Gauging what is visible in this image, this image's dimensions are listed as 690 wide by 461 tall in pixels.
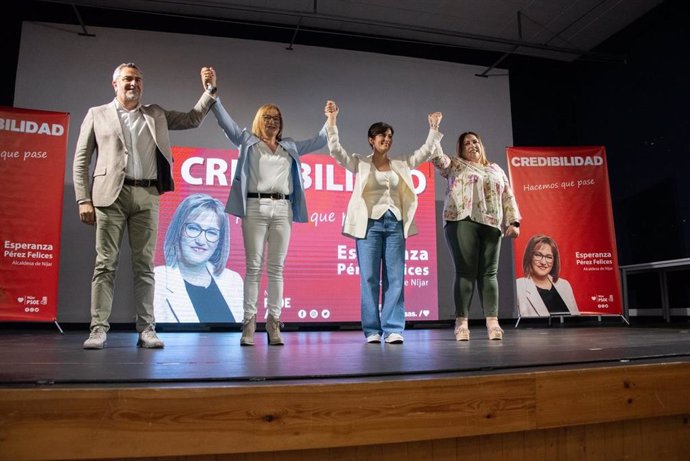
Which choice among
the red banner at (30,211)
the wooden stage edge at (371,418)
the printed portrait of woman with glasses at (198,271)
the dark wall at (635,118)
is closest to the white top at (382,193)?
the wooden stage edge at (371,418)

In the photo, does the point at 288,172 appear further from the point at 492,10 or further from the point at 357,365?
the point at 492,10

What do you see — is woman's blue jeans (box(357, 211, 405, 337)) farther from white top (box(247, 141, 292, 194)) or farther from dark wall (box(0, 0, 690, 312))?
dark wall (box(0, 0, 690, 312))

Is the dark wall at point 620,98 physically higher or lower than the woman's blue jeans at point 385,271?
higher

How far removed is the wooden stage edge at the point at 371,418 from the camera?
1.09 m

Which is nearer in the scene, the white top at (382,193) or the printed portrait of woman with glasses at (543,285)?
the white top at (382,193)

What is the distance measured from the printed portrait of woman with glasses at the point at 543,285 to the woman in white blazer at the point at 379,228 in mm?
2697

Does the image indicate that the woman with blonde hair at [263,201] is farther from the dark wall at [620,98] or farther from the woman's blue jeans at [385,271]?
the dark wall at [620,98]

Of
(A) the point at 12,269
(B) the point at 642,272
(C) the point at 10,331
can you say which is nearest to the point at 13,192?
(A) the point at 12,269

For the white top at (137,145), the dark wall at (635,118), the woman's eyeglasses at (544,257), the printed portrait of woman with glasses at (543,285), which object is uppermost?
the dark wall at (635,118)

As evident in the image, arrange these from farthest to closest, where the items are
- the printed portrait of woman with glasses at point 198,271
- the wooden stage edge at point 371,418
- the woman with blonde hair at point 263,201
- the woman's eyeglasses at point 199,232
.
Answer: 1. the woman's eyeglasses at point 199,232
2. the printed portrait of woman with glasses at point 198,271
3. the woman with blonde hair at point 263,201
4. the wooden stage edge at point 371,418

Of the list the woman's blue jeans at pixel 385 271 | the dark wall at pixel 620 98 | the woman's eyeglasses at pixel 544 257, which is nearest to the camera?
the woman's blue jeans at pixel 385 271

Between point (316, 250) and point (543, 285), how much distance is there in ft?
7.64

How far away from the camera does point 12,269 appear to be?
4.26m

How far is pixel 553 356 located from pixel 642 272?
447 centimetres
